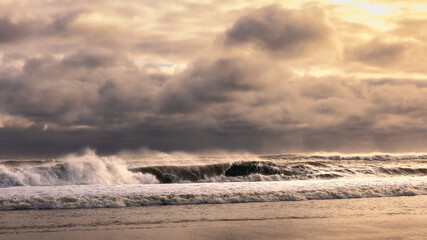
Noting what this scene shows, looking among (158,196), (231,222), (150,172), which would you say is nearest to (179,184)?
(158,196)

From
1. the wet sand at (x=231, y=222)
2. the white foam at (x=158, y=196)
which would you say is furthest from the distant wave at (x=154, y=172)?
the wet sand at (x=231, y=222)

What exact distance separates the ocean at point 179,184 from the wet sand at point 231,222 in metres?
1.15

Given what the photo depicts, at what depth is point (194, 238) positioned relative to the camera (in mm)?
10594

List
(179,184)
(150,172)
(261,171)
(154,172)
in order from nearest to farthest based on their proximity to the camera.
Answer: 1. (179,184)
2. (150,172)
3. (154,172)
4. (261,171)

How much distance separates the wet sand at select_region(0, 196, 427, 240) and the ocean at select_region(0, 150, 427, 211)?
115cm

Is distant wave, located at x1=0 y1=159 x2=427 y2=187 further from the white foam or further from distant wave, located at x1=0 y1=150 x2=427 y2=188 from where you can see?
the white foam

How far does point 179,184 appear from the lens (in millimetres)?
24109

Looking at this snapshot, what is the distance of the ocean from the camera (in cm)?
1697

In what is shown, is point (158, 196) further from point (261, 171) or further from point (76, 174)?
point (261, 171)

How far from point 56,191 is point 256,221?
1037cm

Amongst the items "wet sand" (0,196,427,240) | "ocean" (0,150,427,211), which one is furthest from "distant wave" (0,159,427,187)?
"wet sand" (0,196,427,240)

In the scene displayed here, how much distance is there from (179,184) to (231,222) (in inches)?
456

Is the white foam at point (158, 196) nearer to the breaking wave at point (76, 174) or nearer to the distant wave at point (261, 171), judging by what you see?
the breaking wave at point (76, 174)

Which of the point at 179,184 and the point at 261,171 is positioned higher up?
the point at 261,171
